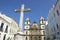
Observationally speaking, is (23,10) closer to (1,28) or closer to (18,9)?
(18,9)

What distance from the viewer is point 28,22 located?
135ft

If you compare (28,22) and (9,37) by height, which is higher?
(28,22)

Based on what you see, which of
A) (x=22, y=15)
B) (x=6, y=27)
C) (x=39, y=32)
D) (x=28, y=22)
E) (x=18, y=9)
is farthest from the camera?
(x=28, y=22)

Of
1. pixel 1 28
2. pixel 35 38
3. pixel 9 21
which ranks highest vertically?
pixel 9 21

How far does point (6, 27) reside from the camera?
30250 millimetres

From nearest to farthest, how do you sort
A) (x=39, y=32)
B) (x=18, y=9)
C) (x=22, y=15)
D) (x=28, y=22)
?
(x=22, y=15), (x=18, y=9), (x=39, y=32), (x=28, y=22)

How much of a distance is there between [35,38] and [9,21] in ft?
39.1

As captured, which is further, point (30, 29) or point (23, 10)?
point (30, 29)

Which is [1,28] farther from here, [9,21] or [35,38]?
[35,38]

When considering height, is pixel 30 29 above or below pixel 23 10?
below

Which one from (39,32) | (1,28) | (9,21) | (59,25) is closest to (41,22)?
(39,32)

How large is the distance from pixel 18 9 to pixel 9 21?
18.7 ft

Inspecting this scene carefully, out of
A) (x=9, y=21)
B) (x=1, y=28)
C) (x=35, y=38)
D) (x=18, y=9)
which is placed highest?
(x=18, y=9)

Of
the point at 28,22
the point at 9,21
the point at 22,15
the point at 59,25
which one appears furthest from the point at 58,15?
the point at 28,22
